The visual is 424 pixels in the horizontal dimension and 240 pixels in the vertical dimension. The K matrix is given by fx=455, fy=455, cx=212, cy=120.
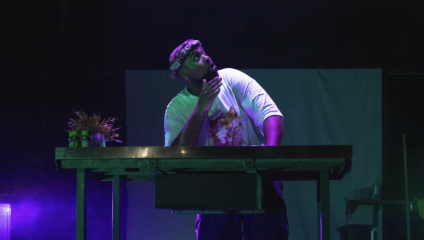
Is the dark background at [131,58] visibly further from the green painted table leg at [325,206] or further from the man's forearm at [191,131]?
the green painted table leg at [325,206]

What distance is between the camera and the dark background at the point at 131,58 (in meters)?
4.45

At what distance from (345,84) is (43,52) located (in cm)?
302

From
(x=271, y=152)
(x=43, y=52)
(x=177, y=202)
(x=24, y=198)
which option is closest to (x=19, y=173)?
(x=24, y=198)

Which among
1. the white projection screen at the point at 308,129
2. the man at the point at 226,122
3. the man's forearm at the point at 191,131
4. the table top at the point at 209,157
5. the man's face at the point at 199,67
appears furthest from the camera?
the white projection screen at the point at 308,129

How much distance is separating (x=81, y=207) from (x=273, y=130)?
1093mm

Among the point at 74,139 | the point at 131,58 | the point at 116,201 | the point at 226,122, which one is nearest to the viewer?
the point at 74,139

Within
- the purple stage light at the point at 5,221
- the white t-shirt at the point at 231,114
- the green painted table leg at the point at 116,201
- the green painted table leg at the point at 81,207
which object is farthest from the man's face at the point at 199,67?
the purple stage light at the point at 5,221

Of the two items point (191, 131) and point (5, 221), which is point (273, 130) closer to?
point (191, 131)

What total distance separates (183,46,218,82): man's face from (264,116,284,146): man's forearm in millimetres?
442

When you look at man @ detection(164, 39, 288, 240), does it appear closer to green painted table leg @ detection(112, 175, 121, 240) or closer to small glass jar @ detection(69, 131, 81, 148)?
green painted table leg @ detection(112, 175, 121, 240)

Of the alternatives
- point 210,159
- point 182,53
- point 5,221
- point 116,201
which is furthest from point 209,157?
point 5,221

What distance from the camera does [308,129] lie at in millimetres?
4449

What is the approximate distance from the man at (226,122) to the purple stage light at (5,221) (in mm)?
2499

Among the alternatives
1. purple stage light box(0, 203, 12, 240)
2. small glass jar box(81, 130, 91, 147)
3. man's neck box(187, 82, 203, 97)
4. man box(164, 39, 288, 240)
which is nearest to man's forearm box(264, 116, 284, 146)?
man box(164, 39, 288, 240)
